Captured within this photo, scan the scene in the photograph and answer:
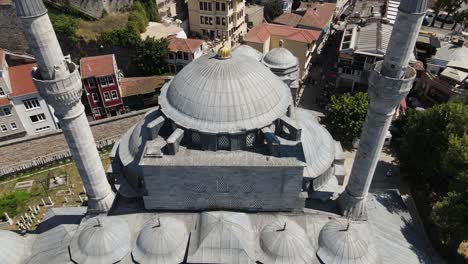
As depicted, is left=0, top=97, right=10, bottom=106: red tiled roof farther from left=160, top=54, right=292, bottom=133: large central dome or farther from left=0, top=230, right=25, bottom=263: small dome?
left=160, top=54, right=292, bottom=133: large central dome

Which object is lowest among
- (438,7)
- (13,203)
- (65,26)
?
(13,203)

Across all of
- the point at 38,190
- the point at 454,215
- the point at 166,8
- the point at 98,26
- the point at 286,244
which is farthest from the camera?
the point at 166,8

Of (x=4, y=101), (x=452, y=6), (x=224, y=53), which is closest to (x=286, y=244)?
(x=224, y=53)

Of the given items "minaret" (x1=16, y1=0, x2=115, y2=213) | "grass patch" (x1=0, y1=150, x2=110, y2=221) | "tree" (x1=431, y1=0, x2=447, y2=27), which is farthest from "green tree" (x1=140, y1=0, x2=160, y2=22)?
"tree" (x1=431, y1=0, x2=447, y2=27)

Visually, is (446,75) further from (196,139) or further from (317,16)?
(196,139)

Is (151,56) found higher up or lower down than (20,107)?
higher up

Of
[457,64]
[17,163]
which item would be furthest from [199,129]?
[457,64]
